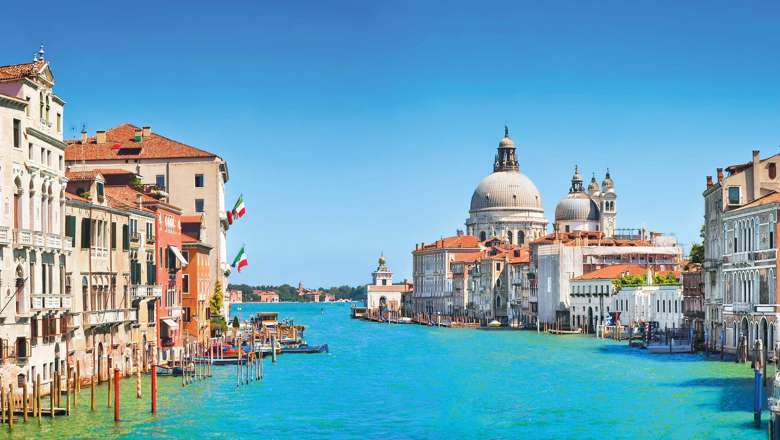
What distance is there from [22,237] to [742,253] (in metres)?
22.3

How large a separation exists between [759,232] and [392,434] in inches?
620

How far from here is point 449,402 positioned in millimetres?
32312

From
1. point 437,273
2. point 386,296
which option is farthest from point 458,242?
point 386,296

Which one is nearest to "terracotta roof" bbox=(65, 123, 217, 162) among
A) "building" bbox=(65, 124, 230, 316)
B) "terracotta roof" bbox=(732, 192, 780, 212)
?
"building" bbox=(65, 124, 230, 316)

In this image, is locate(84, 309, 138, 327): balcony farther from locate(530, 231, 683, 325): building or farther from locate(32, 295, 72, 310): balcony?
locate(530, 231, 683, 325): building

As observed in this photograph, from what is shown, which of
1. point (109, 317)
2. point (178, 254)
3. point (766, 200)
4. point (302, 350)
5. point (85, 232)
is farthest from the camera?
point (302, 350)

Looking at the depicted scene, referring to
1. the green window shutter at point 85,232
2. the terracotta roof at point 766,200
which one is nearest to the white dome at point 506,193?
the terracotta roof at point 766,200

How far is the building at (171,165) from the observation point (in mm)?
49125

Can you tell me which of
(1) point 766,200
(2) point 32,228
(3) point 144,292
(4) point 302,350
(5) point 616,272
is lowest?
(4) point 302,350

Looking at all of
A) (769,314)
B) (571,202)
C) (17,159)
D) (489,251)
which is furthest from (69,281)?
(571,202)

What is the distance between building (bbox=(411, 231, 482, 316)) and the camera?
108m

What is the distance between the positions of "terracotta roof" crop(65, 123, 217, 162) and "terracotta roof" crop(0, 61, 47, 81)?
22285 millimetres

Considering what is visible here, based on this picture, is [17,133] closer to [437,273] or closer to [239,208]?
[239,208]

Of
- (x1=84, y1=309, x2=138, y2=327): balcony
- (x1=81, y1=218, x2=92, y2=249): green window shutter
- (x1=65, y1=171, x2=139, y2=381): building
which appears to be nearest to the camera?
(x1=65, y1=171, x2=139, y2=381): building
